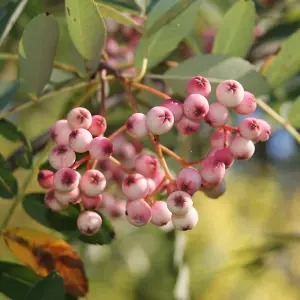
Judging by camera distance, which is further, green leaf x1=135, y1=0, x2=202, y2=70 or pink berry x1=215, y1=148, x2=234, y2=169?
green leaf x1=135, y1=0, x2=202, y2=70

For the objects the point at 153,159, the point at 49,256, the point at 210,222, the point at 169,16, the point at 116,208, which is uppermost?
the point at 169,16

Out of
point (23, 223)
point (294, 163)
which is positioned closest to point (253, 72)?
point (23, 223)

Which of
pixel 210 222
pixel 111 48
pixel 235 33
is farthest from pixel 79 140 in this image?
pixel 210 222

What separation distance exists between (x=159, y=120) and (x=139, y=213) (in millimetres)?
93

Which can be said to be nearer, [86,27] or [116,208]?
[86,27]

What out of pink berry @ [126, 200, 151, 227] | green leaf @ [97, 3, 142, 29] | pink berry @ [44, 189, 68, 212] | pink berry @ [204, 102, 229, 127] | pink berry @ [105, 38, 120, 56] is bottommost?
pink berry @ [105, 38, 120, 56]

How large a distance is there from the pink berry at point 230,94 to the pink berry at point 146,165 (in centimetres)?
9

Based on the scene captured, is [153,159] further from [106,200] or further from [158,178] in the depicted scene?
[106,200]

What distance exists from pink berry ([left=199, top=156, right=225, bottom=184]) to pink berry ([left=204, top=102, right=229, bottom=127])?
0.13 ft

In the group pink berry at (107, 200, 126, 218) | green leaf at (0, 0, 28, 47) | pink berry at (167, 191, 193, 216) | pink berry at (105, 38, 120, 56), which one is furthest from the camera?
pink berry at (105, 38, 120, 56)

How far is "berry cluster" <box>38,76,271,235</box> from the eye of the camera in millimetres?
523

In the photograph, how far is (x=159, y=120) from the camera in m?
0.52

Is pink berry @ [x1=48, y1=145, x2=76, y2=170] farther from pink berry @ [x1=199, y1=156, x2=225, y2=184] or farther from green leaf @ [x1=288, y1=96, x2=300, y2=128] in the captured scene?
green leaf @ [x1=288, y1=96, x2=300, y2=128]

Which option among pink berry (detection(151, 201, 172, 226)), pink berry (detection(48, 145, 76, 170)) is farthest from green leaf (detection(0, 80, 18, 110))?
pink berry (detection(151, 201, 172, 226))
